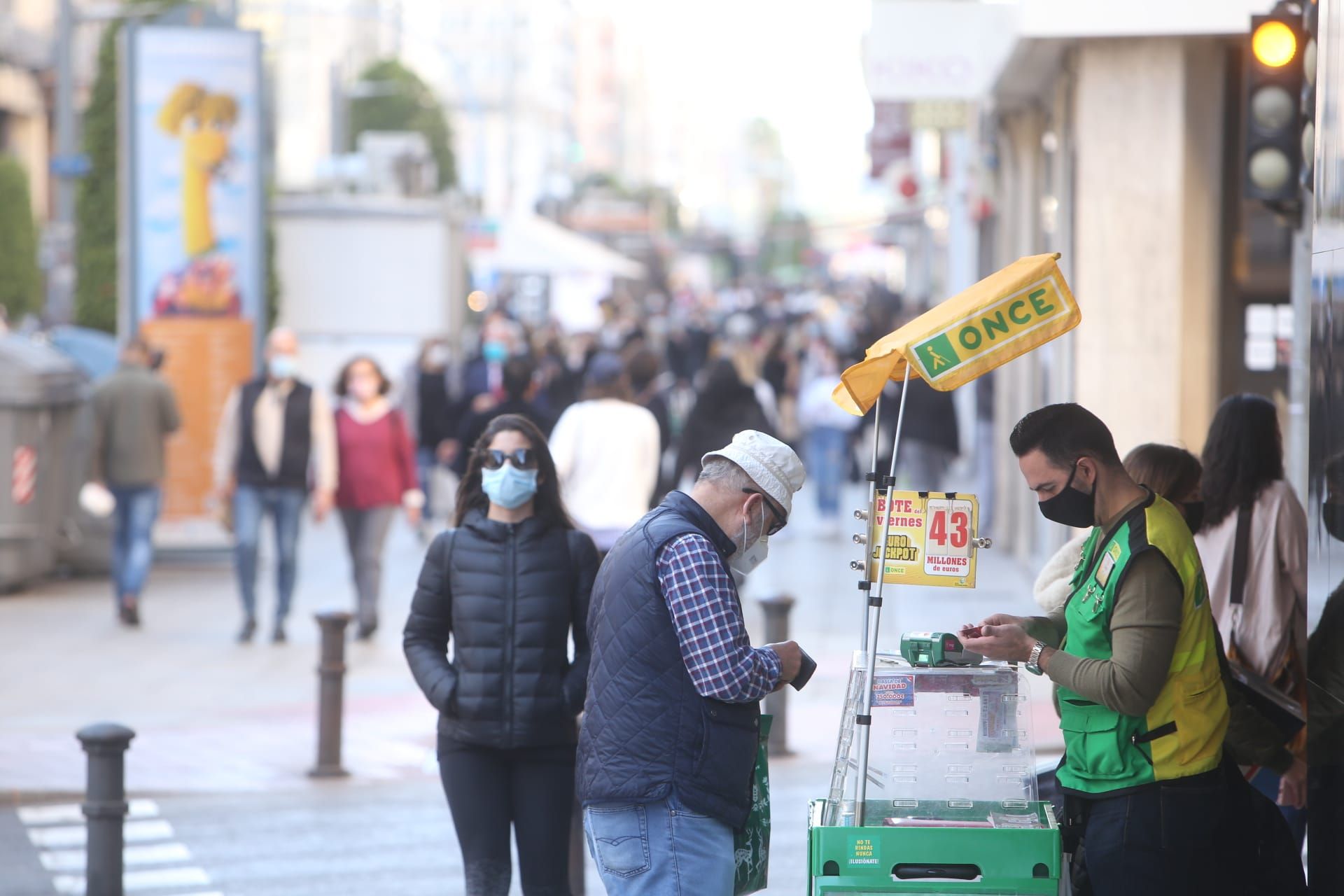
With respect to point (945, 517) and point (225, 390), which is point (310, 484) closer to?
point (225, 390)

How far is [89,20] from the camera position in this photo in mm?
23625

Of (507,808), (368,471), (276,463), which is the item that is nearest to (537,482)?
(507,808)

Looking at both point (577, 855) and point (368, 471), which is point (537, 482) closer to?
point (577, 855)

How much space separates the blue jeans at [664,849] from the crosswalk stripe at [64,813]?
15.3 feet

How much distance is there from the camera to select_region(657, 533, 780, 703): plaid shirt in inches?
168

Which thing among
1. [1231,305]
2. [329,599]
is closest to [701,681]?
[1231,305]

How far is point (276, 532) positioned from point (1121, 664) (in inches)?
359

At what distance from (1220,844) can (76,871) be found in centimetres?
495

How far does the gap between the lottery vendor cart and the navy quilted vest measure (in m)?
0.25

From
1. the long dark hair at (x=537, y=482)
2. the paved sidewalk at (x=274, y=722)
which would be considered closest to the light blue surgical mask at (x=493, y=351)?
the paved sidewalk at (x=274, y=722)

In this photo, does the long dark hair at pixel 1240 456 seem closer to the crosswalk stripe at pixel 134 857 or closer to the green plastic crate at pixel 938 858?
the green plastic crate at pixel 938 858

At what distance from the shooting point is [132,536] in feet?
42.9

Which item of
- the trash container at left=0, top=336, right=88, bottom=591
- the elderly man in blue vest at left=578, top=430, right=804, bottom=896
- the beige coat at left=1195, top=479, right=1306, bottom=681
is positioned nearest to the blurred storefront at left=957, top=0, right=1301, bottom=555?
the beige coat at left=1195, top=479, right=1306, bottom=681

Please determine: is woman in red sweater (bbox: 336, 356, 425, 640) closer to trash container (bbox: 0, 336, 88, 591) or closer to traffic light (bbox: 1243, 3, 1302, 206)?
trash container (bbox: 0, 336, 88, 591)
